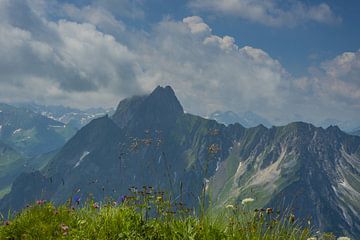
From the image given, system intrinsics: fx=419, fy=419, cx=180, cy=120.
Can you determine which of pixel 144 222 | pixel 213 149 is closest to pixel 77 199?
pixel 144 222

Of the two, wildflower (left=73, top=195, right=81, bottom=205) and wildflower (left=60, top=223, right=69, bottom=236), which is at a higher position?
wildflower (left=73, top=195, right=81, bottom=205)

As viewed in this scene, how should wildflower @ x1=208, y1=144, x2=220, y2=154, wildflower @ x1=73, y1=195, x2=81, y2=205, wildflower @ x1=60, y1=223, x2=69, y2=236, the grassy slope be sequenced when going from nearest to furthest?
the grassy slope
wildflower @ x1=60, y1=223, x2=69, y2=236
wildflower @ x1=208, y1=144, x2=220, y2=154
wildflower @ x1=73, y1=195, x2=81, y2=205

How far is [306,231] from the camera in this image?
6.83 meters

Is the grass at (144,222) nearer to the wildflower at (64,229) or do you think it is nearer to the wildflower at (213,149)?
the wildflower at (64,229)

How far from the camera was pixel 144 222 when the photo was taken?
7.23 meters

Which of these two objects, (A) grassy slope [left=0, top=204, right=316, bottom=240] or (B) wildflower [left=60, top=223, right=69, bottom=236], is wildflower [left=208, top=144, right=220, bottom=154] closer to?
(A) grassy slope [left=0, top=204, right=316, bottom=240]

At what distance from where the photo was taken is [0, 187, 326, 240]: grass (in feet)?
22.1

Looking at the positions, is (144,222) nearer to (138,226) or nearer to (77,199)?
(138,226)

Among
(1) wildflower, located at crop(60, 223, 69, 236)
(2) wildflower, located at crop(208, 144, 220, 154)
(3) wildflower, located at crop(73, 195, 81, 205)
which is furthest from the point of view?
(3) wildflower, located at crop(73, 195, 81, 205)

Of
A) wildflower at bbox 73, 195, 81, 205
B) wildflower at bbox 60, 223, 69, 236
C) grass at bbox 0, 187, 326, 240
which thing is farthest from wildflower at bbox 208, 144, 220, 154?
wildflower at bbox 73, 195, 81, 205

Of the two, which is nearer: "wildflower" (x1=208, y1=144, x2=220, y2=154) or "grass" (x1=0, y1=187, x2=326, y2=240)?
"grass" (x1=0, y1=187, x2=326, y2=240)

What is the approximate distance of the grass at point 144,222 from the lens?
673cm

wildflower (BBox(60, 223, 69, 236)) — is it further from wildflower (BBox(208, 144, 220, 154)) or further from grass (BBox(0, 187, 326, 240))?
wildflower (BBox(208, 144, 220, 154))

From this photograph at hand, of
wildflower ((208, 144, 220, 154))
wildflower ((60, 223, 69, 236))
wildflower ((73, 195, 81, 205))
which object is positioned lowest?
wildflower ((60, 223, 69, 236))
